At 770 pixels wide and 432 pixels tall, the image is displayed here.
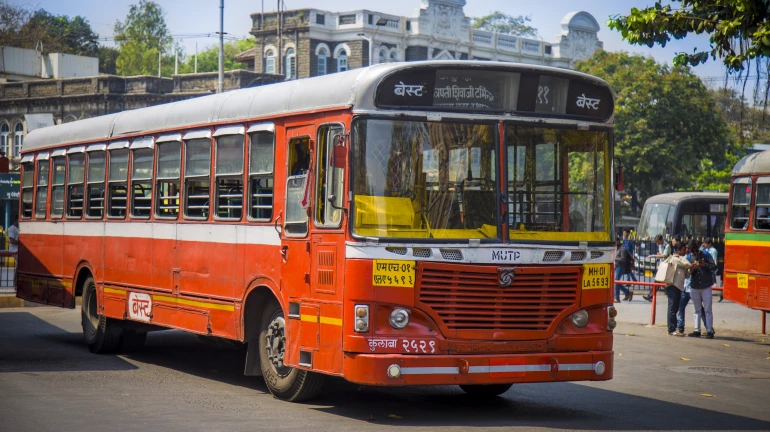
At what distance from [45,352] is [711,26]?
1041 cm

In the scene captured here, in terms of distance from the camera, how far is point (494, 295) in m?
9.93

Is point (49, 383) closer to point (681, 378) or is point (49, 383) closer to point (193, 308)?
point (193, 308)

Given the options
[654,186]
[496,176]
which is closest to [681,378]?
[496,176]

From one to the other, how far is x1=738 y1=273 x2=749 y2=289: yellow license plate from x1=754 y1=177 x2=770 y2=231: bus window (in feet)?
3.12

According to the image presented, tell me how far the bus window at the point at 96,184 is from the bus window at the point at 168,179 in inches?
80.0

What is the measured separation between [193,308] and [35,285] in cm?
610

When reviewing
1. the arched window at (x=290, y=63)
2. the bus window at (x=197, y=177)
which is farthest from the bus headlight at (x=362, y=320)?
the arched window at (x=290, y=63)

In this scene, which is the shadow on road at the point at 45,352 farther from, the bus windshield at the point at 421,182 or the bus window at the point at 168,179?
the bus windshield at the point at 421,182

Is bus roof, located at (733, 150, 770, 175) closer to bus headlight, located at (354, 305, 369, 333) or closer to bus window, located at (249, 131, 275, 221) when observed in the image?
bus window, located at (249, 131, 275, 221)

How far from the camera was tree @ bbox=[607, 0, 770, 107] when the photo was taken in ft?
51.2

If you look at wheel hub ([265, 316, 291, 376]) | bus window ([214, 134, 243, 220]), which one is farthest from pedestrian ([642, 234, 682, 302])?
wheel hub ([265, 316, 291, 376])

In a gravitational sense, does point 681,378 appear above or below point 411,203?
below

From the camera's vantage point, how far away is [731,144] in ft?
204

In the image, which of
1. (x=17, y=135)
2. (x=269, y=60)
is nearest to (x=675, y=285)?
(x=17, y=135)
